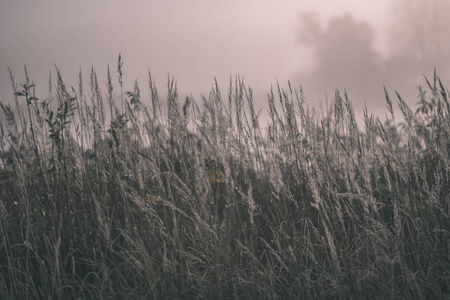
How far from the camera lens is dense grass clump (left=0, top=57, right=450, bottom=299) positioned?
7.26 feet

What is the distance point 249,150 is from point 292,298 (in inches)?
39.5

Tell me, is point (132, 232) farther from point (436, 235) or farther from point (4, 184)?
point (436, 235)

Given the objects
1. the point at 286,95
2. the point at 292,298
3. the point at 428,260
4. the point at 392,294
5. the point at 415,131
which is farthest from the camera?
the point at 415,131

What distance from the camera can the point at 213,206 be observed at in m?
2.84

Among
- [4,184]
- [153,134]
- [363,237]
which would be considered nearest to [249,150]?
[153,134]

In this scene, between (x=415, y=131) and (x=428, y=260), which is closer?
(x=428, y=260)

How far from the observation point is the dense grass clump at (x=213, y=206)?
7.26 feet

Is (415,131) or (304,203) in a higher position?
(415,131)

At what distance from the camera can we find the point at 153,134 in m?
2.74

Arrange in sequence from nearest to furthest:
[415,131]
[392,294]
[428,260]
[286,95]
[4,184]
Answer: [392,294], [428,260], [286,95], [415,131], [4,184]

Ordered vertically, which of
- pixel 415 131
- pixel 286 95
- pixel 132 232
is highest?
pixel 286 95

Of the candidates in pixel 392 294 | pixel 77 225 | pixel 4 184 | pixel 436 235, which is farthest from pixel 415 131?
pixel 4 184

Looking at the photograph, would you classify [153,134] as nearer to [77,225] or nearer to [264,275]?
[77,225]

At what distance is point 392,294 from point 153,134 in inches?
62.5
